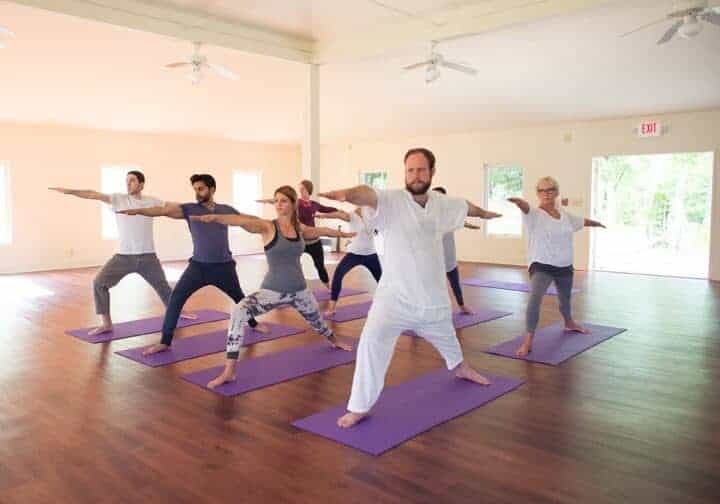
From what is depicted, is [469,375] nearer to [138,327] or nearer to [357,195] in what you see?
[357,195]

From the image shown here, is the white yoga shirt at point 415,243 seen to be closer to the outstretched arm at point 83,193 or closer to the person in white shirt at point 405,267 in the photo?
the person in white shirt at point 405,267

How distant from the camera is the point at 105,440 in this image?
104 inches

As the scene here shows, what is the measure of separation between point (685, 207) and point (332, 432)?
424 inches

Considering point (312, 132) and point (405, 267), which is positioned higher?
point (312, 132)

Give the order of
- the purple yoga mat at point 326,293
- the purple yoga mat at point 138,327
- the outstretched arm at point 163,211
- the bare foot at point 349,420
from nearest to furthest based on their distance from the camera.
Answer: the bare foot at point 349,420 < the outstretched arm at point 163,211 < the purple yoga mat at point 138,327 < the purple yoga mat at point 326,293

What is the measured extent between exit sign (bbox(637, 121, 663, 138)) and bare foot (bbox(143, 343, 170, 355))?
7.69 m

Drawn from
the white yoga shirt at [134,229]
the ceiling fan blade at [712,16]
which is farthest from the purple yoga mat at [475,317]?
the ceiling fan blade at [712,16]

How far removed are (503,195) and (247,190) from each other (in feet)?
18.1

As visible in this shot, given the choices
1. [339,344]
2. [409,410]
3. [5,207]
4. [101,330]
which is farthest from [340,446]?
[5,207]

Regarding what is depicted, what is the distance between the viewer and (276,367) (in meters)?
3.79

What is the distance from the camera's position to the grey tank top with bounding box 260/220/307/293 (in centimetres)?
346

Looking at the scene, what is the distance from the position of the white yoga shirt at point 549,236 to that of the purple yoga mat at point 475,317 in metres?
1.12

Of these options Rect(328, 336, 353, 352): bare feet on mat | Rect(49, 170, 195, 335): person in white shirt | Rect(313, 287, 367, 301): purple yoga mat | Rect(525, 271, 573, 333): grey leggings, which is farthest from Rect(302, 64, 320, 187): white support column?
Rect(525, 271, 573, 333): grey leggings

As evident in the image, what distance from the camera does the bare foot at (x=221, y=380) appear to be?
3.38 metres
